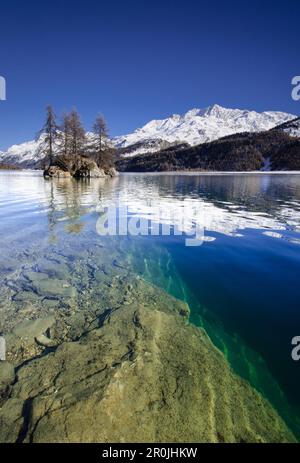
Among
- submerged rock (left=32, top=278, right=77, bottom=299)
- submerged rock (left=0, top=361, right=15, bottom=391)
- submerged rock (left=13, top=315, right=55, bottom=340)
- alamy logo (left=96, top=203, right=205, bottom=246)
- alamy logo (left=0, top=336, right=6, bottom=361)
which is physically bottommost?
submerged rock (left=0, top=361, right=15, bottom=391)

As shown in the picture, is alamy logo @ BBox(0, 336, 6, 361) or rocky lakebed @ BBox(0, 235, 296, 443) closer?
rocky lakebed @ BBox(0, 235, 296, 443)

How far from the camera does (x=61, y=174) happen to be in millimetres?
50281

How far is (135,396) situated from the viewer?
3000 mm

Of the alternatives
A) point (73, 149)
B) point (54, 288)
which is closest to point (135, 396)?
point (54, 288)

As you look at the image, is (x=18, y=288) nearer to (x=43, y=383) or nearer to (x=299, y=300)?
(x=43, y=383)

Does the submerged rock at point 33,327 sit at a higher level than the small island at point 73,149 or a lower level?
lower

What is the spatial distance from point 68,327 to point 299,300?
179 inches

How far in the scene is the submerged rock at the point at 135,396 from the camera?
2614 millimetres

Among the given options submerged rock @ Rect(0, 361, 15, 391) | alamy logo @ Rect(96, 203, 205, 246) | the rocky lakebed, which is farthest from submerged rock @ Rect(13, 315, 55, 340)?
alamy logo @ Rect(96, 203, 205, 246)

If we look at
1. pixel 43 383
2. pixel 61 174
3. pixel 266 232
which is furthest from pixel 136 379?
pixel 61 174

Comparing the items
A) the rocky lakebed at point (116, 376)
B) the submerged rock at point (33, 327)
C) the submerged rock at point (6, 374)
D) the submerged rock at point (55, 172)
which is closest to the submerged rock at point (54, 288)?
the rocky lakebed at point (116, 376)

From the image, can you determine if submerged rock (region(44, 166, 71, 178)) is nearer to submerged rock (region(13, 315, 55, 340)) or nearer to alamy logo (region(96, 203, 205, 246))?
alamy logo (region(96, 203, 205, 246))

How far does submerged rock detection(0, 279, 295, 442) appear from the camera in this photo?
2.61m

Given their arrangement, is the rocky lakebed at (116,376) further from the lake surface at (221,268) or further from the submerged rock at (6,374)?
the lake surface at (221,268)
